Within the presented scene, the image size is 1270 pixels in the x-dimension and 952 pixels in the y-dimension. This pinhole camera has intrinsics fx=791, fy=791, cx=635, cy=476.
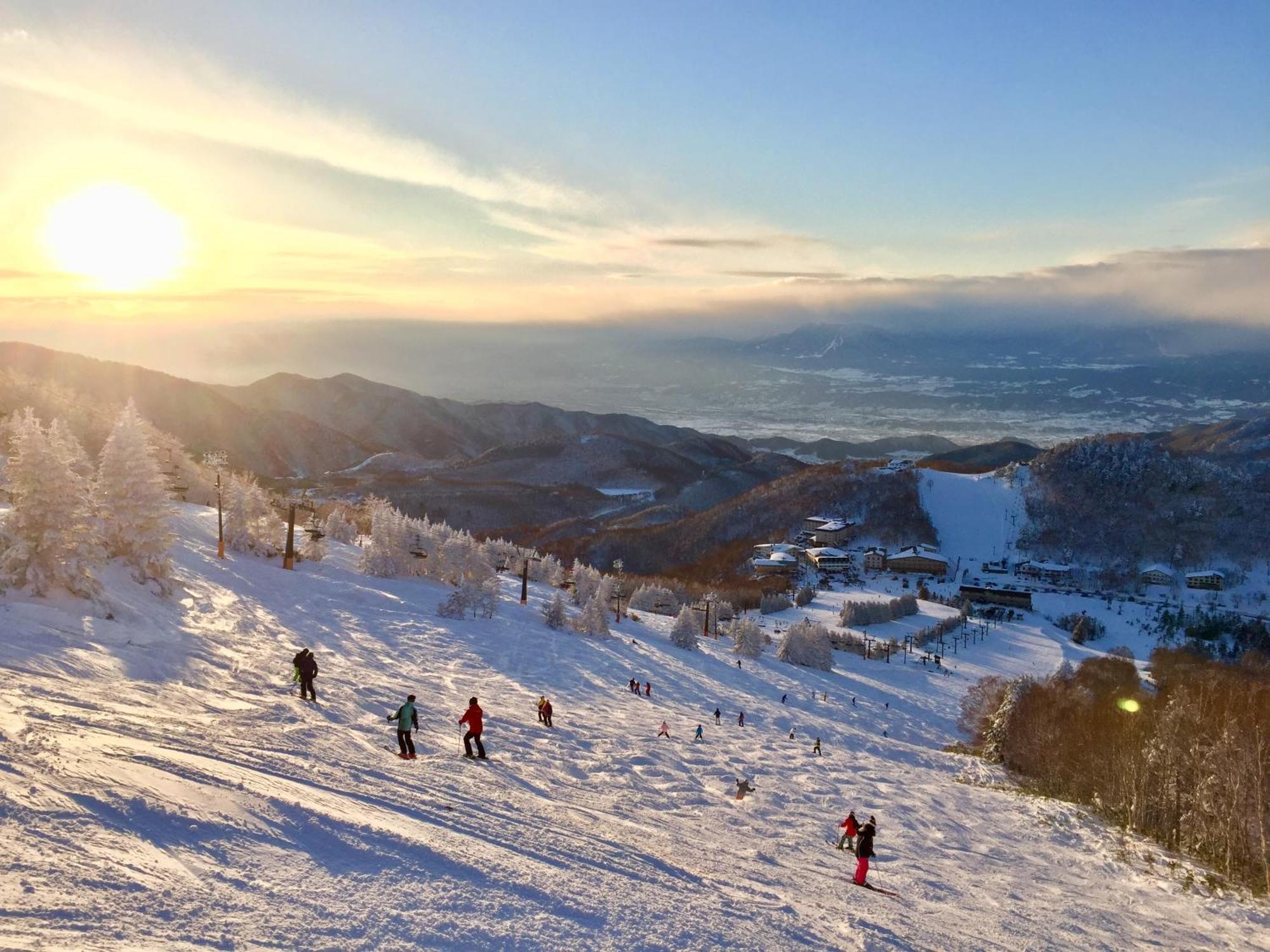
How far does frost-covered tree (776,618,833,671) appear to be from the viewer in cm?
6344

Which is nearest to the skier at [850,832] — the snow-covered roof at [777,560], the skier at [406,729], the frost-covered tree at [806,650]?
the skier at [406,729]

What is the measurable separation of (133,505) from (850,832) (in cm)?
2838

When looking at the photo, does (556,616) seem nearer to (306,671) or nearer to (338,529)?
(306,671)

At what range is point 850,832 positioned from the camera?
58.6 feet

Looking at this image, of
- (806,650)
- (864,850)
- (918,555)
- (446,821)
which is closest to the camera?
(446,821)

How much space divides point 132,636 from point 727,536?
138328 mm

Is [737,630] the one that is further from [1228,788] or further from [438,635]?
[1228,788]

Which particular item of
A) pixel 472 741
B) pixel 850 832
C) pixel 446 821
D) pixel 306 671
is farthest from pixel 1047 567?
pixel 446 821

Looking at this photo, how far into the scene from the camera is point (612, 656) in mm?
45312

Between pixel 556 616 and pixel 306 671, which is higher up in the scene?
pixel 306 671

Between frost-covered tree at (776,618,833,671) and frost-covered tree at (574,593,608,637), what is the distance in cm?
1778

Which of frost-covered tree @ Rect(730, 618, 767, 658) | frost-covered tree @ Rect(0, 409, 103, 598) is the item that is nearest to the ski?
frost-covered tree @ Rect(0, 409, 103, 598)

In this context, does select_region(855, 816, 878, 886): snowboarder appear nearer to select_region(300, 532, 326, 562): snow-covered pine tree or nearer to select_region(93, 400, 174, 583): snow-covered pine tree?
select_region(93, 400, 174, 583): snow-covered pine tree

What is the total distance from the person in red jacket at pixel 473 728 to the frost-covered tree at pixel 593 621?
1302 inches
